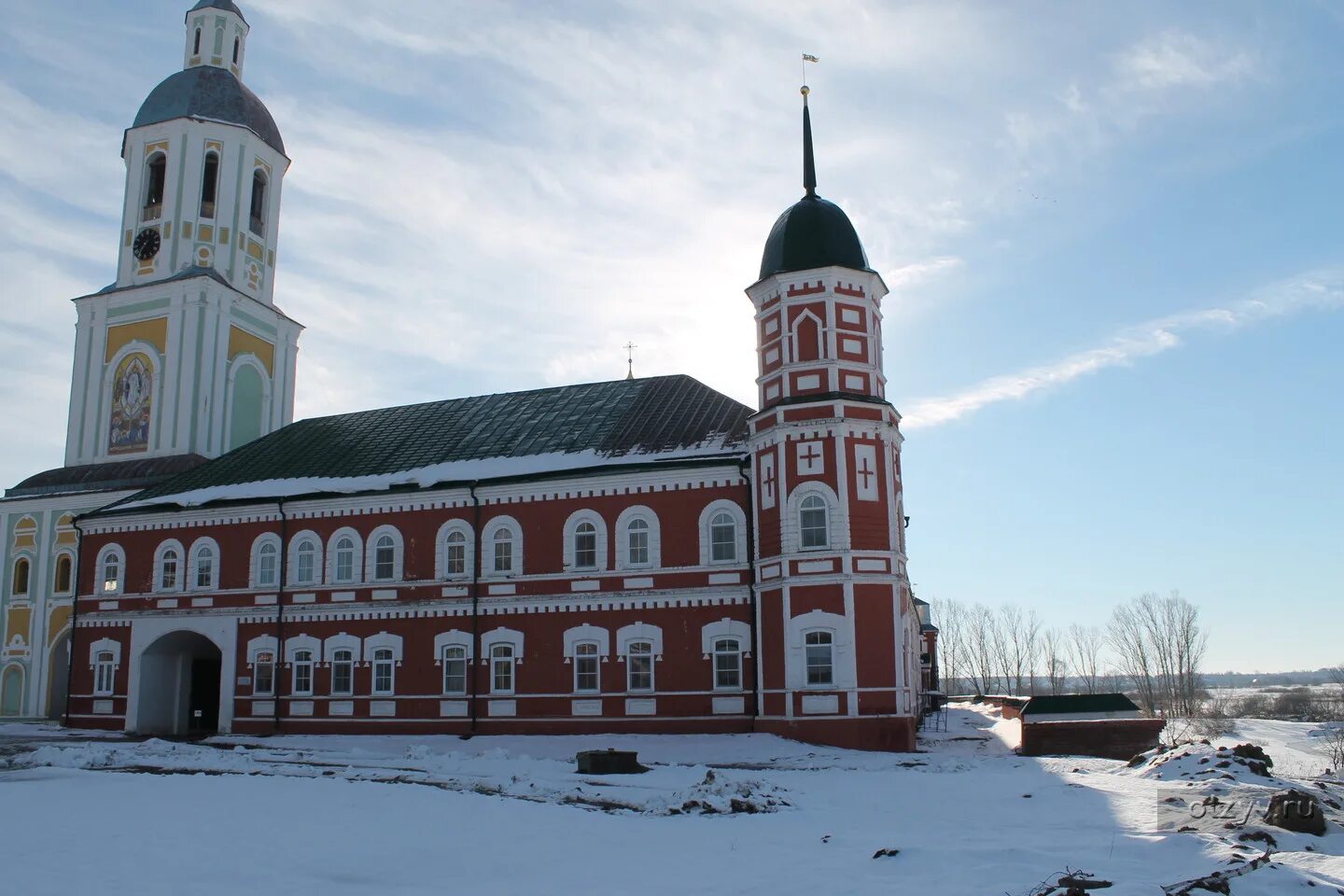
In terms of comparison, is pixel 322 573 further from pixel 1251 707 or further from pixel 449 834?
pixel 1251 707

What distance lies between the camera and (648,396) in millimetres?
34125

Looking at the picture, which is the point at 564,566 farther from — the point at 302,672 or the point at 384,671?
the point at 302,672

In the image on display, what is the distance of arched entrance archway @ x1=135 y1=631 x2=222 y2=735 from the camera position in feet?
113

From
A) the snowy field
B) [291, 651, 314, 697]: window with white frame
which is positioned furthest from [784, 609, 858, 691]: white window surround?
[291, 651, 314, 697]: window with white frame

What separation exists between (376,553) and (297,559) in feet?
9.44

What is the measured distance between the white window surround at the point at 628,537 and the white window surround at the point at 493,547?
307 centimetres

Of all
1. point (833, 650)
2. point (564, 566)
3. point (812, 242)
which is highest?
point (812, 242)

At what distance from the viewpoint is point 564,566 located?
99.9 feet

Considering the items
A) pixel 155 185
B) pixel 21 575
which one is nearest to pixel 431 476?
pixel 21 575

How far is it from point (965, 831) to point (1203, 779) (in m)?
4.74

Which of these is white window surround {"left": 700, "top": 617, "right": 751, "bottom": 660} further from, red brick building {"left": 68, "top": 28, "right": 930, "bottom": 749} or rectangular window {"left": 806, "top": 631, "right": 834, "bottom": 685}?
rectangular window {"left": 806, "top": 631, "right": 834, "bottom": 685}

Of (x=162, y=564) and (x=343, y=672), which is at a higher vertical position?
(x=162, y=564)

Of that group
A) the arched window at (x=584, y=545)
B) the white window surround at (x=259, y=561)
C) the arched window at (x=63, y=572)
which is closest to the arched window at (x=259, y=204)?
the arched window at (x=63, y=572)

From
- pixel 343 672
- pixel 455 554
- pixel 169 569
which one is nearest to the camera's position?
pixel 455 554
